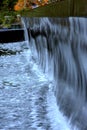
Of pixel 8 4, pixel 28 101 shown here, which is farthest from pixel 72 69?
pixel 8 4

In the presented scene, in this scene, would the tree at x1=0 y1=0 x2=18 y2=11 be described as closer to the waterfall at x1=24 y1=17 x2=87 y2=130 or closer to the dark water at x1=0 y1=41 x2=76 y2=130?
the dark water at x1=0 y1=41 x2=76 y2=130

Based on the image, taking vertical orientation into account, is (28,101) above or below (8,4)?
above

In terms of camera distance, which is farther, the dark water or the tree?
the tree

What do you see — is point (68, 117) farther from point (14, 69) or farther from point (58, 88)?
point (14, 69)

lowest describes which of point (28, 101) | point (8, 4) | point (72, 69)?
point (8, 4)

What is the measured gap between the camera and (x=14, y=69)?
8375 mm

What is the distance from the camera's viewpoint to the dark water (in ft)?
14.5

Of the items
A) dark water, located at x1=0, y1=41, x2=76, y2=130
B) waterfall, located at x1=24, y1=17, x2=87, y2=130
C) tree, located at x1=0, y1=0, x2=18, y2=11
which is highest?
waterfall, located at x1=24, y1=17, x2=87, y2=130

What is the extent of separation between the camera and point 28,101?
5414 mm

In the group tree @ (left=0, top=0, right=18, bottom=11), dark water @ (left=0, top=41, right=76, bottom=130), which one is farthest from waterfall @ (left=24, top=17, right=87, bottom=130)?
tree @ (left=0, top=0, right=18, bottom=11)

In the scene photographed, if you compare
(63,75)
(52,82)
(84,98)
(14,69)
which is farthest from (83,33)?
(14,69)

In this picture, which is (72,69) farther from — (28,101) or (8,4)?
(8,4)

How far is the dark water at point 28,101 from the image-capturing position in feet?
14.5

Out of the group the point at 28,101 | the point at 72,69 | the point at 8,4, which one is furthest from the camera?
the point at 8,4
